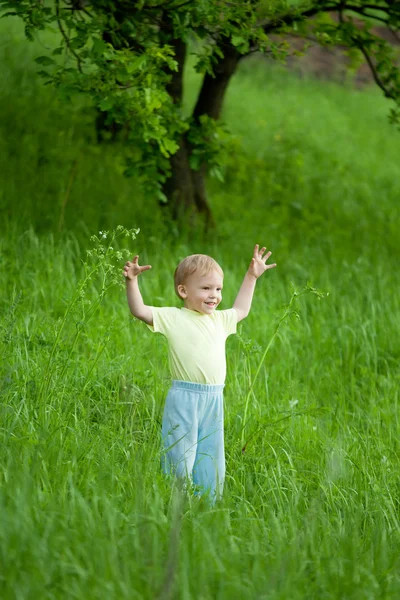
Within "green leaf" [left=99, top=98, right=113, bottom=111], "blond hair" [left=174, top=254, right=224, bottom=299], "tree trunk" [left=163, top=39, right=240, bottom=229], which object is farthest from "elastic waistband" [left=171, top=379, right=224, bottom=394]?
"tree trunk" [left=163, top=39, right=240, bottom=229]

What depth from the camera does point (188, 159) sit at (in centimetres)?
762

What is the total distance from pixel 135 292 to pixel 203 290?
294 millimetres

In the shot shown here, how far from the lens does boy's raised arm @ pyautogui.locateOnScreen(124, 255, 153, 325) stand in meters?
3.57

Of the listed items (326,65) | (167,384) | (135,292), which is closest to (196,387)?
(135,292)

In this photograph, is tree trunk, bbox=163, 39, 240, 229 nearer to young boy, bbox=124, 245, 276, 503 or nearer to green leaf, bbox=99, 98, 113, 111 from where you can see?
green leaf, bbox=99, 98, 113, 111

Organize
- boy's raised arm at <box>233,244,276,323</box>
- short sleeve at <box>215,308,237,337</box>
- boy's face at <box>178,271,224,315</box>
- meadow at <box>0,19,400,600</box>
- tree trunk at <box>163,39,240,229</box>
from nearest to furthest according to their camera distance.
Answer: meadow at <box>0,19,400,600</box> → boy's face at <box>178,271,224,315</box> → short sleeve at <box>215,308,237,337</box> → boy's raised arm at <box>233,244,276,323</box> → tree trunk at <box>163,39,240,229</box>

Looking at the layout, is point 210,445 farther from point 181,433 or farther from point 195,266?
point 195,266

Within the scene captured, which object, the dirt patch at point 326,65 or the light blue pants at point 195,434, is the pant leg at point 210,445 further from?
the dirt patch at point 326,65

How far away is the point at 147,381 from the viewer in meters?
4.55

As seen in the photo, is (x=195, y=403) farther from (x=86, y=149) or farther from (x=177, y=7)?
(x=86, y=149)

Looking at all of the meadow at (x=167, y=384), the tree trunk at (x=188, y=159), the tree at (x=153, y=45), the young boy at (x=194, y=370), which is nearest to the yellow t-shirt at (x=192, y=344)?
the young boy at (x=194, y=370)

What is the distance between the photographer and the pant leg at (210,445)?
3650 mm

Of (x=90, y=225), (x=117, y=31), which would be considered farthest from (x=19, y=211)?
(x=117, y=31)

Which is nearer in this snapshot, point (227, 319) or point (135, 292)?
point (135, 292)
